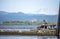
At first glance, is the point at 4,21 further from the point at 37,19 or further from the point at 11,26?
the point at 37,19

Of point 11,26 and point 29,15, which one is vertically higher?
point 29,15

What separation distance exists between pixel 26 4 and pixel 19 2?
123 millimetres

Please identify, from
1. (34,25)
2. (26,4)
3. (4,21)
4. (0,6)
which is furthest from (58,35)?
(0,6)

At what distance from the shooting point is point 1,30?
1895 mm

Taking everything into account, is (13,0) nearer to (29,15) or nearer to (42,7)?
(29,15)

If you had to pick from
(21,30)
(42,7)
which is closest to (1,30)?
(21,30)

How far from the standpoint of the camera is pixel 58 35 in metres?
1.93

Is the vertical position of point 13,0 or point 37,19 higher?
point 13,0

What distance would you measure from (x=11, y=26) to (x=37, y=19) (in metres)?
0.46

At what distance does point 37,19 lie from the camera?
1.90 m

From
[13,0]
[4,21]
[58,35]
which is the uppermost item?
[13,0]

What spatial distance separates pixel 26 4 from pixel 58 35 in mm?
771

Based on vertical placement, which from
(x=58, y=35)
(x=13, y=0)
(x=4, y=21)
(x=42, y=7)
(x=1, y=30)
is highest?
(x=13, y=0)

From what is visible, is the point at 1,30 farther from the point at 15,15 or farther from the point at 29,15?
the point at 29,15
